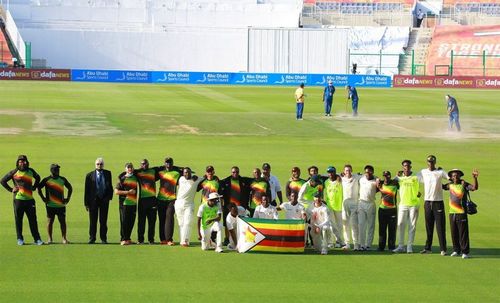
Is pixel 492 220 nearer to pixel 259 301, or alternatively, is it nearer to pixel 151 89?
pixel 259 301

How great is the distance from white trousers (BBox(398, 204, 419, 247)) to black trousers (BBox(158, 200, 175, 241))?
4.29 metres

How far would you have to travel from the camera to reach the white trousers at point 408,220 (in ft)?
59.8

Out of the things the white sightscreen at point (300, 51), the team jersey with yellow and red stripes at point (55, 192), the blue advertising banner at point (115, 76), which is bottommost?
the team jersey with yellow and red stripes at point (55, 192)

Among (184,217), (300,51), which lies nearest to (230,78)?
(300,51)

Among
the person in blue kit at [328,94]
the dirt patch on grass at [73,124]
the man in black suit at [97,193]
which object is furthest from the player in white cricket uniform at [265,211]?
the person in blue kit at [328,94]

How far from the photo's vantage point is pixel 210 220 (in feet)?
58.5

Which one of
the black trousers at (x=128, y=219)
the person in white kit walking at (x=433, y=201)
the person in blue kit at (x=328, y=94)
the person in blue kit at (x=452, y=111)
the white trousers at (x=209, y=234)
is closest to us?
the white trousers at (x=209, y=234)

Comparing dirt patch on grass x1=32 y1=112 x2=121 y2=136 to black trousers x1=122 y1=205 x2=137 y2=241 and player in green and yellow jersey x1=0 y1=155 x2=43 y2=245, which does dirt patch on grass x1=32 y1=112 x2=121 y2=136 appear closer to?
black trousers x1=122 y1=205 x2=137 y2=241

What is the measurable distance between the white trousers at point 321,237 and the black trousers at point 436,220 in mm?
1875

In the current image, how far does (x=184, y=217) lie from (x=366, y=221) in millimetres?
3428

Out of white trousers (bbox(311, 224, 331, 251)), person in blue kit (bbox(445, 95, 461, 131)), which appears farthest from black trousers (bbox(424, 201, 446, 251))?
person in blue kit (bbox(445, 95, 461, 131))

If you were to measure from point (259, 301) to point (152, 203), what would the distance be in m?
4.79

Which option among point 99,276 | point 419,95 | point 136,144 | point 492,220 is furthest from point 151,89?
point 99,276

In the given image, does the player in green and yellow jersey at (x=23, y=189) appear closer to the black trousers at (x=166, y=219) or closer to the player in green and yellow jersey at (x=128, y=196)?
the player in green and yellow jersey at (x=128, y=196)
